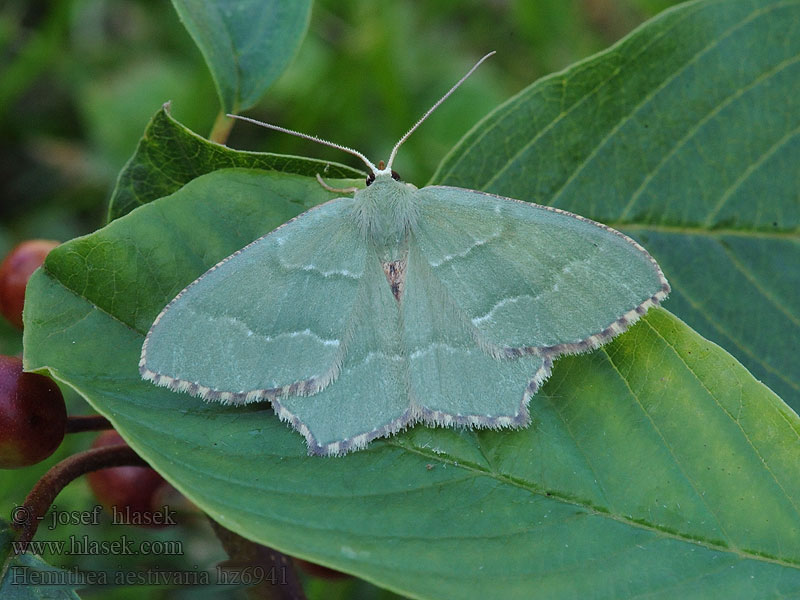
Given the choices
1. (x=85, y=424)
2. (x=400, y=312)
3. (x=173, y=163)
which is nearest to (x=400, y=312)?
(x=400, y=312)

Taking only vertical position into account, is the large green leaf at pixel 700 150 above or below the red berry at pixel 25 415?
above

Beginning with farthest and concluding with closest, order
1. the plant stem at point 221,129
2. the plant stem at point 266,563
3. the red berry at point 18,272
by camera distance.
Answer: the plant stem at point 221,129, the red berry at point 18,272, the plant stem at point 266,563

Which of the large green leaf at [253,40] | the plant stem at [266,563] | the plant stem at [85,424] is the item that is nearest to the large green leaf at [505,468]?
the plant stem at [85,424]

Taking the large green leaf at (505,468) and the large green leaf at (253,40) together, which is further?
the large green leaf at (253,40)

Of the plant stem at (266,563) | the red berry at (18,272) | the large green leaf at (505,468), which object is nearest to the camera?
the large green leaf at (505,468)

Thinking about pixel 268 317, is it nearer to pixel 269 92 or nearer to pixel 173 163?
pixel 173 163

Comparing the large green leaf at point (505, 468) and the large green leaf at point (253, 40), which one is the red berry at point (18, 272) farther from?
the large green leaf at point (253, 40)

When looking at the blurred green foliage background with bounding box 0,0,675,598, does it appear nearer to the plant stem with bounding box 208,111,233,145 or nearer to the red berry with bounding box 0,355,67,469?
the plant stem with bounding box 208,111,233,145
